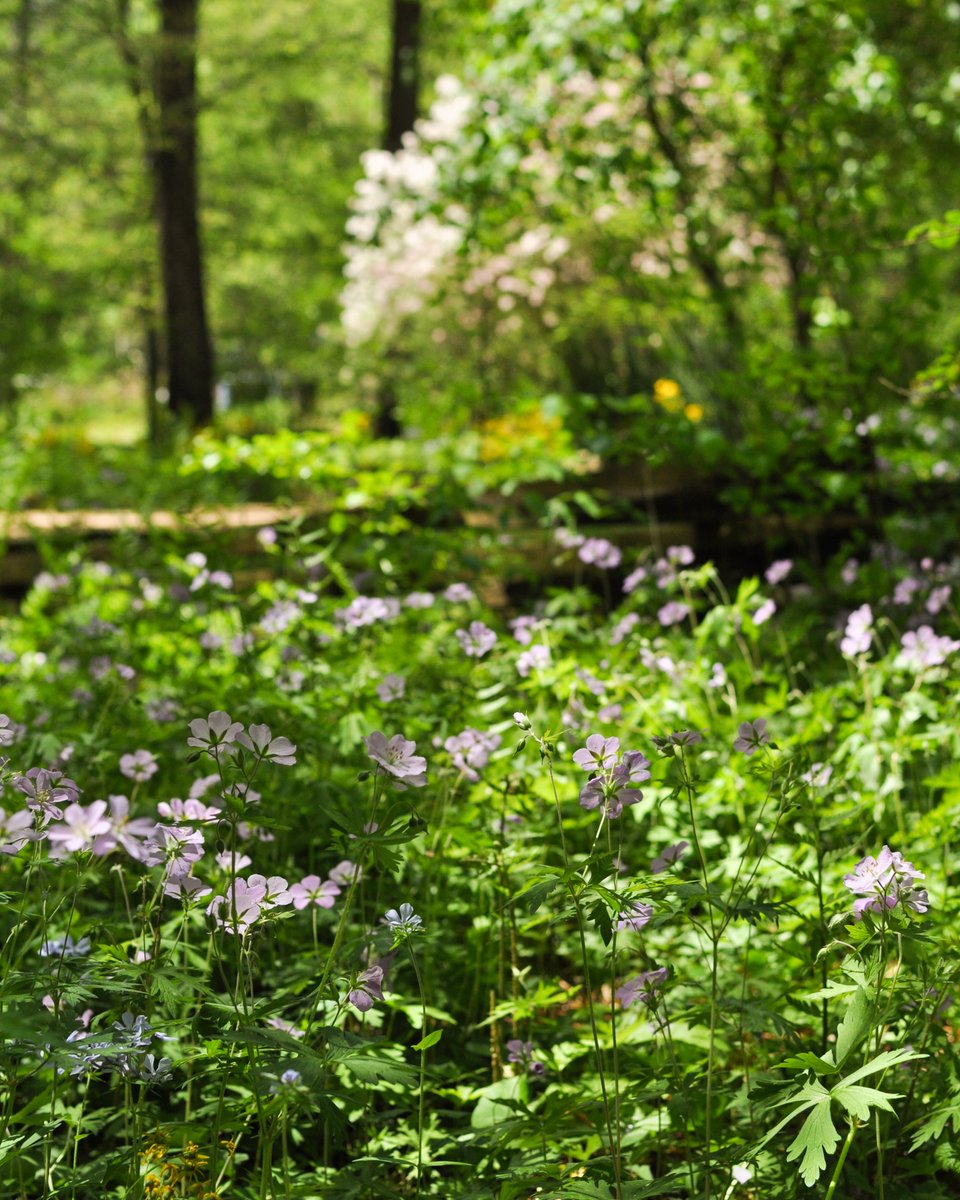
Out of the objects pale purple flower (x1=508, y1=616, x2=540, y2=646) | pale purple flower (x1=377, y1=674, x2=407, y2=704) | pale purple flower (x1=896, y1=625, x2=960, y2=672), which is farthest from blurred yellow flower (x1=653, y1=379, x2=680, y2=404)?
pale purple flower (x1=377, y1=674, x2=407, y2=704)

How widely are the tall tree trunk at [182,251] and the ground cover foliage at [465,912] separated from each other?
7411 millimetres

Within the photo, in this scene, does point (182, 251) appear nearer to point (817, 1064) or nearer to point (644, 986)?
point (644, 986)

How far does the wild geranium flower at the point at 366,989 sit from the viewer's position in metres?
1.49

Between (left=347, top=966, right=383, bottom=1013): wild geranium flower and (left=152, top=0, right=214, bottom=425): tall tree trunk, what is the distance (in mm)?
9128

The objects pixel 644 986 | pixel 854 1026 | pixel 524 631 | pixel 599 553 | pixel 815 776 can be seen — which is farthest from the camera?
pixel 599 553

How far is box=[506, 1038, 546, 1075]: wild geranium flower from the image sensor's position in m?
1.84

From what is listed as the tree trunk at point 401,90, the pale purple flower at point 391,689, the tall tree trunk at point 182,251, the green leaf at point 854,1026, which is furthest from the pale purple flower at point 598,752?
the tree trunk at point 401,90

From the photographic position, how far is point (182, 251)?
10.6 metres

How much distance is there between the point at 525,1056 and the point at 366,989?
47 cm

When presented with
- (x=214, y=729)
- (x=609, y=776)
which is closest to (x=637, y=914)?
(x=609, y=776)

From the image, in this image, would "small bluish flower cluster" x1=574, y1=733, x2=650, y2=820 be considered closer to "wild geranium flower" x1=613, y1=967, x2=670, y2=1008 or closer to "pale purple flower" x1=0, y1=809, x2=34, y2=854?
"wild geranium flower" x1=613, y1=967, x2=670, y2=1008

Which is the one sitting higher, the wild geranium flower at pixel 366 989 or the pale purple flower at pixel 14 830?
the pale purple flower at pixel 14 830

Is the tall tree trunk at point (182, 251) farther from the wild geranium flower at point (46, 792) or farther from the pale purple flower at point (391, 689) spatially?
the wild geranium flower at point (46, 792)

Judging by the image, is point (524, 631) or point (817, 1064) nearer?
point (817, 1064)
